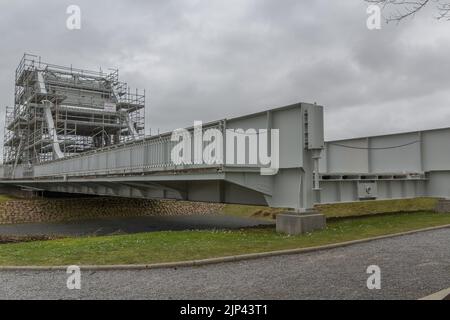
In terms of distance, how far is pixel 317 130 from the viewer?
449 inches

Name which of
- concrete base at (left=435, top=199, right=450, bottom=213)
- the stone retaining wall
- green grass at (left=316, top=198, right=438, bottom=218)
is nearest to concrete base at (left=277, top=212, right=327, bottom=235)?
concrete base at (left=435, top=199, right=450, bottom=213)

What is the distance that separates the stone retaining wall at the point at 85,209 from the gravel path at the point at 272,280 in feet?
91.9

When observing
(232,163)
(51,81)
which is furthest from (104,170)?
(51,81)

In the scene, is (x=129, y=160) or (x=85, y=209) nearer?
(x=129, y=160)

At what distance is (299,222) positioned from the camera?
36.6 feet

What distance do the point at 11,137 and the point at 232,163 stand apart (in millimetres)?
57622

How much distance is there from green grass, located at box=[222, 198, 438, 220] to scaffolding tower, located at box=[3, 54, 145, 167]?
81.4ft

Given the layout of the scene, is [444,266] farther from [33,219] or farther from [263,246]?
[33,219]

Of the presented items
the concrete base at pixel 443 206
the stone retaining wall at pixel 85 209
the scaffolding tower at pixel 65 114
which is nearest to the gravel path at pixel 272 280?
the concrete base at pixel 443 206

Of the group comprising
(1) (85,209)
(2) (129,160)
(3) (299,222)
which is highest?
(2) (129,160)

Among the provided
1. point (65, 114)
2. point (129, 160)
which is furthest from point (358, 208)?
point (65, 114)

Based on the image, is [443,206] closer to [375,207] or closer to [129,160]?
[375,207]

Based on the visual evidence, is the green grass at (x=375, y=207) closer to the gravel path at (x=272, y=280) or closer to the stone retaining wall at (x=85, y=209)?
the gravel path at (x=272, y=280)

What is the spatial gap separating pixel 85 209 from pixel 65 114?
2034 centimetres
